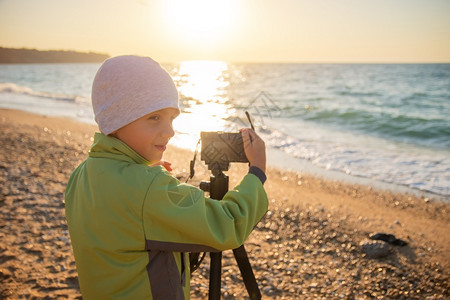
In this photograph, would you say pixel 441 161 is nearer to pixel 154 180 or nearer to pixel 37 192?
pixel 37 192

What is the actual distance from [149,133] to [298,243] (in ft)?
10.9

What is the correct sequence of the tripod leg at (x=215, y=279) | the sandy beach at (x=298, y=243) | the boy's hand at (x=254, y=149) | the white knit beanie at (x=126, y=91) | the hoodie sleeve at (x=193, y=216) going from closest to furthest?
1. the hoodie sleeve at (x=193, y=216)
2. the white knit beanie at (x=126, y=91)
3. the boy's hand at (x=254, y=149)
4. the tripod leg at (x=215, y=279)
5. the sandy beach at (x=298, y=243)

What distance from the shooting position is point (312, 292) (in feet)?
11.2

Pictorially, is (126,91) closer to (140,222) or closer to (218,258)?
(140,222)

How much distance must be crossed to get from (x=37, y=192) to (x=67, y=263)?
77.4 inches

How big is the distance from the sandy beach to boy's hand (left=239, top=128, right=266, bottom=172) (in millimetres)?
2170

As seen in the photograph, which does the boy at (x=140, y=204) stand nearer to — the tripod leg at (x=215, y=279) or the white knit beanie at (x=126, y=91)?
the white knit beanie at (x=126, y=91)

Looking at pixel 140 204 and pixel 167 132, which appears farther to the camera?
pixel 167 132

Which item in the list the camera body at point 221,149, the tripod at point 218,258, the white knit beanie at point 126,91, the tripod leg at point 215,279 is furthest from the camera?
the tripod leg at point 215,279

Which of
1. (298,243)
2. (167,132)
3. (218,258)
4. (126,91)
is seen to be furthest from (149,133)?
(298,243)

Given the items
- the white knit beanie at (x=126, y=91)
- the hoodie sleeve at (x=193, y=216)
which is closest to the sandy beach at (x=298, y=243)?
the hoodie sleeve at (x=193, y=216)

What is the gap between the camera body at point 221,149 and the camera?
165cm

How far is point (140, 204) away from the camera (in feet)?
4.22

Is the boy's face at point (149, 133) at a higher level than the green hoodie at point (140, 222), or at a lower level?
higher
